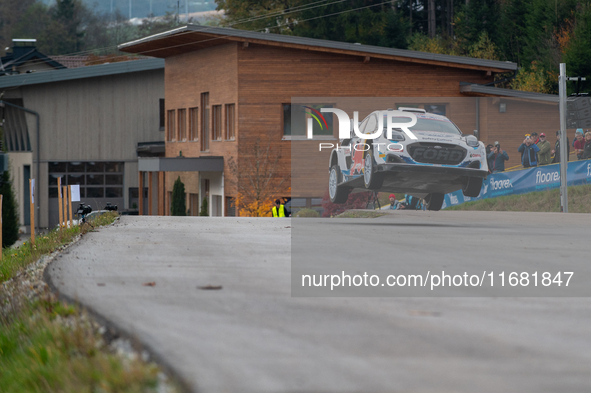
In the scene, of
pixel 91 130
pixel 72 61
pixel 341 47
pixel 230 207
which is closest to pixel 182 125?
pixel 230 207

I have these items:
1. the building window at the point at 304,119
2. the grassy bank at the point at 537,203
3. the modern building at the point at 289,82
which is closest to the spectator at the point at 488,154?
the grassy bank at the point at 537,203

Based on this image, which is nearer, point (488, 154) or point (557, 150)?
point (557, 150)

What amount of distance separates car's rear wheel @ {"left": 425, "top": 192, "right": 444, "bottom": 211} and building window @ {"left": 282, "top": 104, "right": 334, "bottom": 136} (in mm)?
4641

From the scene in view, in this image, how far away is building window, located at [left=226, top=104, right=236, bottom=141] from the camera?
35.3 metres

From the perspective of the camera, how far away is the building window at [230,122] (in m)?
35.3

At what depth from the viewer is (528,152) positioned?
27109 mm

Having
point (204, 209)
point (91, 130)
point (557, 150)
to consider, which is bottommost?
point (204, 209)

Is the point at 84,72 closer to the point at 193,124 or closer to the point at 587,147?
the point at 193,124

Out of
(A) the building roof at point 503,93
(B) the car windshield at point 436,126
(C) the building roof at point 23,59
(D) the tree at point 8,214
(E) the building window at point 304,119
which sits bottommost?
(D) the tree at point 8,214

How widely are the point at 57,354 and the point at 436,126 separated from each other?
59.3ft

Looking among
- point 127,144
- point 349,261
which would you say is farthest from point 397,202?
point 127,144

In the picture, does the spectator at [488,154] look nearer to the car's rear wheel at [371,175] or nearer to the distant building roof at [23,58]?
the car's rear wheel at [371,175]

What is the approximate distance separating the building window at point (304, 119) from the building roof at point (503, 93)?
19.4 ft

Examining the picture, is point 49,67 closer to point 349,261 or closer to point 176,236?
point 176,236
